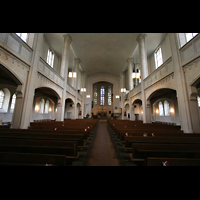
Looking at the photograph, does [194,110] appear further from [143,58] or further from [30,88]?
[30,88]

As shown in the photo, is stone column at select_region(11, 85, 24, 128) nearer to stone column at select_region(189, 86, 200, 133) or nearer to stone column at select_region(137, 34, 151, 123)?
stone column at select_region(189, 86, 200, 133)

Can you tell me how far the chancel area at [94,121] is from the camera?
2.18 m

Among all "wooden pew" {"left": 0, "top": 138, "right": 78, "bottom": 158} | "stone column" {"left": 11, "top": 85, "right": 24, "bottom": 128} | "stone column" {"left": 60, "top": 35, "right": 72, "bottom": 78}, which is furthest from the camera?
"stone column" {"left": 60, "top": 35, "right": 72, "bottom": 78}

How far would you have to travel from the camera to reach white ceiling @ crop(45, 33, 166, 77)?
10.6 meters

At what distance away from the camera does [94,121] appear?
927 centimetres

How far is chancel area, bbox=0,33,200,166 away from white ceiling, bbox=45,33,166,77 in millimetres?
90

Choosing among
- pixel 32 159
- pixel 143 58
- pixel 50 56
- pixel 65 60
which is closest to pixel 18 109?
pixel 32 159

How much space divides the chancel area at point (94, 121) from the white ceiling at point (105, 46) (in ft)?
0.29

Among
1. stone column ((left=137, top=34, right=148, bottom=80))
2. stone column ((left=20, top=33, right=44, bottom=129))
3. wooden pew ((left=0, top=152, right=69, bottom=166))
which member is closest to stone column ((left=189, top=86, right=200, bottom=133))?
stone column ((left=137, top=34, right=148, bottom=80))

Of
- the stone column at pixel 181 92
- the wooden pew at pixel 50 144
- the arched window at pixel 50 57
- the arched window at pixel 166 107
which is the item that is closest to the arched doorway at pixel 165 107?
the arched window at pixel 166 107

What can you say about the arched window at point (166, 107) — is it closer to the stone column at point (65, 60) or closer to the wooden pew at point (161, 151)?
the wooden pew at point (161, 151)

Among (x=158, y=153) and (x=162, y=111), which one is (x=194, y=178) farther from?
(x=162, y=111)

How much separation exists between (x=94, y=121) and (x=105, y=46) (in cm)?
990

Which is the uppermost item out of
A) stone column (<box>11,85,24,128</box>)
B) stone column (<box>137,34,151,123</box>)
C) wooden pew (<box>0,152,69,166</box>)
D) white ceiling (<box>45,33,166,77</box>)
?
white ceiling (<box>45,33,166,77</box>)
